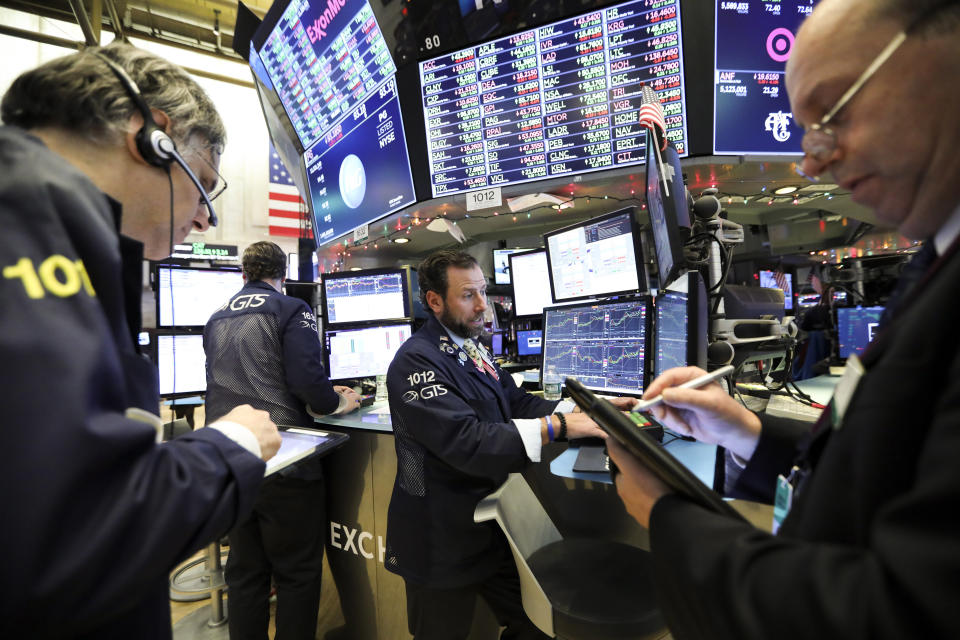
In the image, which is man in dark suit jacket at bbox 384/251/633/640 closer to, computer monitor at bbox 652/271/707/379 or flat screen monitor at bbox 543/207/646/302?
computer monitor at bbox 652/271/707/379

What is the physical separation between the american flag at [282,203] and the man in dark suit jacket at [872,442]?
22.8ft

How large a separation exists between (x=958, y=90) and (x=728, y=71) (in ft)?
8.05

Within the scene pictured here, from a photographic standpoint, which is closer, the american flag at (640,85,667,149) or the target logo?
the american flag at (640,85,667,149)

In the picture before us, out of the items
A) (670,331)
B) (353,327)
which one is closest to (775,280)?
(670,331)

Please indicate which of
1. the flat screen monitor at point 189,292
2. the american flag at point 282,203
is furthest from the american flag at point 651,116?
the american flag at point 282,203

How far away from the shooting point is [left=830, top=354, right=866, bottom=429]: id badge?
504 millimetres

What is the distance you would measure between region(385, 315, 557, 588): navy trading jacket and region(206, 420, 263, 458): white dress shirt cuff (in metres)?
0.81

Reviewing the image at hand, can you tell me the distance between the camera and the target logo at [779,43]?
2.48 metres

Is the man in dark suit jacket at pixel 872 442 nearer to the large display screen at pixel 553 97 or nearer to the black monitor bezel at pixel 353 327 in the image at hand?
the large display screen at pixel 553 97

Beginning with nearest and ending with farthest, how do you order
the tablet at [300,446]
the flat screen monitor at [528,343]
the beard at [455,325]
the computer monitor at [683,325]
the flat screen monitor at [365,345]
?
the tablet at [300,446] → the computer monitor at [683,325] → the beard at [455,325] → the flat screen monitor at [365,345] → the flat screen monitor at [528,343]

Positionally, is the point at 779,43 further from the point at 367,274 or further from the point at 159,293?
the point at 159,293

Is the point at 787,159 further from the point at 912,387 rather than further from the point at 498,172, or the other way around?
the point at 912,387

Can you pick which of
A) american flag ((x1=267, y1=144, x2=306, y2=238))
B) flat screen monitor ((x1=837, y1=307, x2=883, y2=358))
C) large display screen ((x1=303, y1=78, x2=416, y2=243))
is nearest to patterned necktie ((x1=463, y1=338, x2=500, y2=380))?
large display screen ((x1=303, y1=78, x2=416, y2=243))

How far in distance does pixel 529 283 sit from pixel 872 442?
3.01 meters
